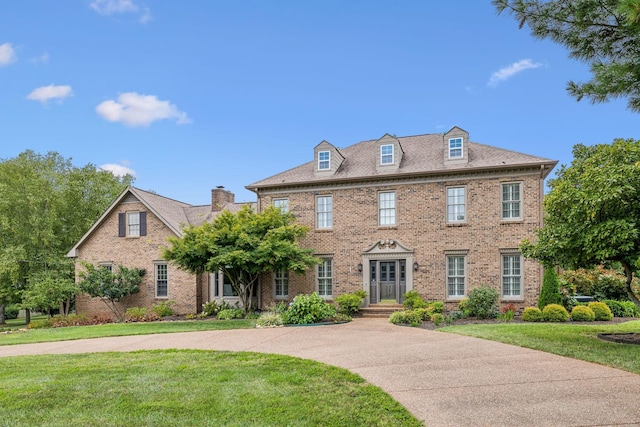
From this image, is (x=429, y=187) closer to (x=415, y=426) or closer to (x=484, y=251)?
(x=484, y=251)

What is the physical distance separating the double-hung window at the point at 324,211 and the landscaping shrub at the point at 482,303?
6455 mm

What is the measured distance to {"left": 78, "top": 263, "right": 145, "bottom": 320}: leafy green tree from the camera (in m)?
20.5

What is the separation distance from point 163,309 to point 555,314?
616 inches

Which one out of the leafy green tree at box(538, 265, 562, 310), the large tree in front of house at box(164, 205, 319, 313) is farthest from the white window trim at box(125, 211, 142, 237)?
the leafy green tree at box(538, 265, 562, 310)

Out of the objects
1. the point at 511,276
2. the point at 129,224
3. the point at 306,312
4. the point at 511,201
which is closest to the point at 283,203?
the point at 306,312

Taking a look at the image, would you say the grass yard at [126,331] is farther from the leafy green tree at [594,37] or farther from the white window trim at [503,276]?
the leafy green tree at [594,37]

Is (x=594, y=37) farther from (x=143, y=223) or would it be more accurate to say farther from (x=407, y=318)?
(x=143, y=223)

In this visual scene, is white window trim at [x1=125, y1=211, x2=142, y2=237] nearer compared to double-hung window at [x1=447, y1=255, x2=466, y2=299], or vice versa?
double-hung window at [x1=447, y1=255, x2=466, y2=299]

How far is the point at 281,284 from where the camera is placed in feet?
66.7

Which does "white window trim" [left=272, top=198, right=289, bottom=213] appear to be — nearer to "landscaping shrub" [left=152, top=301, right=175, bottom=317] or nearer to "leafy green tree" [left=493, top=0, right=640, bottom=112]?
"landscaping shrub" [left=152, top=301, right=175, bottom=317]

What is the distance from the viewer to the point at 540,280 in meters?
17.1

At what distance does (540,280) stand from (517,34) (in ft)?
36.9

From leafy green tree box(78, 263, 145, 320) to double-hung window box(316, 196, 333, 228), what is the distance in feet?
29.0

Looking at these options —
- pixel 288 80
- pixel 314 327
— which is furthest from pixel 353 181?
pixel 314 327
